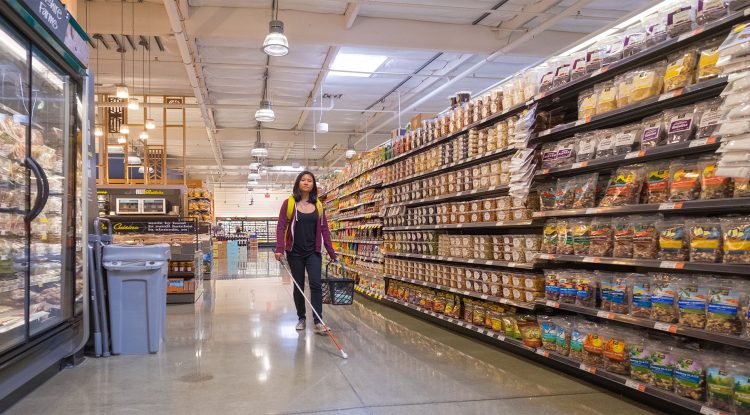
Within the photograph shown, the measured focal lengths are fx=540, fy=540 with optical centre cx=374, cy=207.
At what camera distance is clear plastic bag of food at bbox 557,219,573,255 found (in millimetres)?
4137

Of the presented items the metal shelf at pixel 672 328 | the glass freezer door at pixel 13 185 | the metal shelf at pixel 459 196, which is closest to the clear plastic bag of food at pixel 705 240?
the metal shelf at pixel 672 328

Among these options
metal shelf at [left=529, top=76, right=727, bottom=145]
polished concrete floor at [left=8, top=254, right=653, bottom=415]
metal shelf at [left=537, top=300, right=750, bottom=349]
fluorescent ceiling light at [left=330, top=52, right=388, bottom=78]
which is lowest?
polished concrete floor at [left=8, top=254, right=653, bottom=415]

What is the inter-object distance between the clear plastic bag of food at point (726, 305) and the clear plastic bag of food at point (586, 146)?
52.1 inches

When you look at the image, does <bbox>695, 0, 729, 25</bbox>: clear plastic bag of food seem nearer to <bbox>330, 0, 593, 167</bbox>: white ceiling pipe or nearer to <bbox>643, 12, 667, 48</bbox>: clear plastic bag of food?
<bbox>643, 12, 667, 48</bbox>: clear plastic bag of food

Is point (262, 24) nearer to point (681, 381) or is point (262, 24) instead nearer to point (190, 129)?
point (681, 381)

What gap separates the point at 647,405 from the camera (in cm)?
347

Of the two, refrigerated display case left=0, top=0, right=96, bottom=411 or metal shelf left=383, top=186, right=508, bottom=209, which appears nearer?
refrigerated display case left=0, top=0, right=96, bottom=411

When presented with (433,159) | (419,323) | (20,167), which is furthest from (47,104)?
(419,323)

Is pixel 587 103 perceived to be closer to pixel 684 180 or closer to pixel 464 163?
pixel 684 180

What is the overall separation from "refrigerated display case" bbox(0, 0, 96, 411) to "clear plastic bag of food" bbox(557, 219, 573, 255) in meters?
3.73

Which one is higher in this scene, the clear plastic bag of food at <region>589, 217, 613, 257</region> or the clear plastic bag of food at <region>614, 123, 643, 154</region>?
the clear plastic bag of food at <region>614, 123, 643, 154</region>

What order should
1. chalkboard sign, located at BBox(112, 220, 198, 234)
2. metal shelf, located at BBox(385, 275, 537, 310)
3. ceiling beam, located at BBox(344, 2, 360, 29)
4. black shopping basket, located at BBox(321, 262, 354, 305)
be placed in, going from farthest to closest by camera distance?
chalkboard sign, located at BBox(112, 220, 198, 234) < ceiling beam, located at BBox(344, 2, 360, 29) < black shopping basket, located at BBox(321, 262, 354, 305) < metal shelf, located at BBox(385, 275, 537, 310)

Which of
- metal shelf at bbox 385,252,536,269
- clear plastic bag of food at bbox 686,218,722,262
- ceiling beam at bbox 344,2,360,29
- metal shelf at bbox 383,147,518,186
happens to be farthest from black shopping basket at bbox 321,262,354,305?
clear plastic bag of food at bbox 686,218,722,262

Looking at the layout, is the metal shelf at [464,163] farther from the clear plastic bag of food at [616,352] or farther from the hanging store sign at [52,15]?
the hanging store sign at [52,15]
